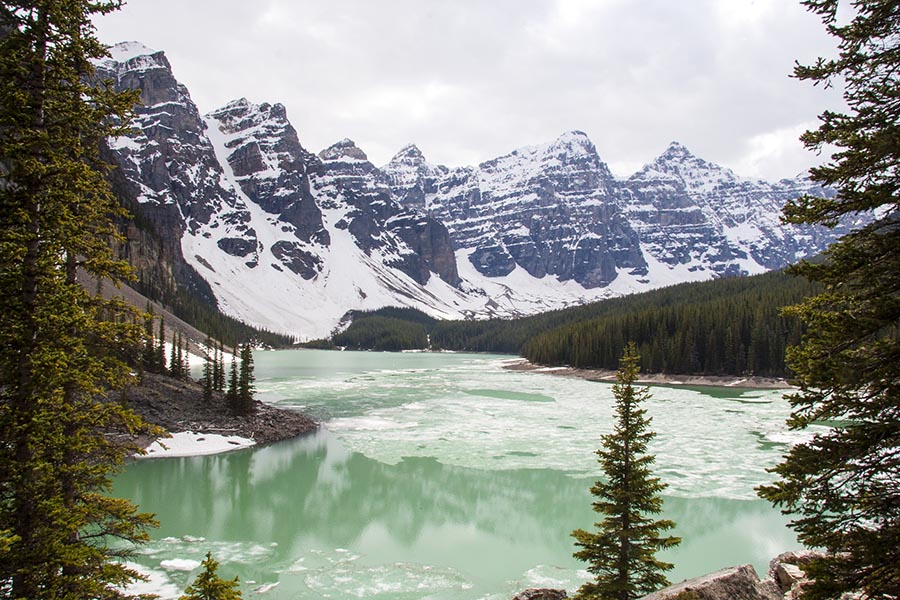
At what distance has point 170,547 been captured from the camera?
18.3m

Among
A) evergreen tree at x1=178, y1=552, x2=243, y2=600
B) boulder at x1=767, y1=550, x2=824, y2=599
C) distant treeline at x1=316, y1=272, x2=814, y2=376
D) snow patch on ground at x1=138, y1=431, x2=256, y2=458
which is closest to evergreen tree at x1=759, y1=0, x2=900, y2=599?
boulder at x1=767, y1=550, x2=824, y2=599

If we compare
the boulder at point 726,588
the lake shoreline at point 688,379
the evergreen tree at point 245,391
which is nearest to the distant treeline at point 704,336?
the lake shoreline at point 688,379

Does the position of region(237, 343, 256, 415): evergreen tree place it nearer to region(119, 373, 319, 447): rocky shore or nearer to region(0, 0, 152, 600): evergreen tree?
region(119, 373, 319, 447): rocky shore

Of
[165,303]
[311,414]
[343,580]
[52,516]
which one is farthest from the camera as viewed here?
[165,303]

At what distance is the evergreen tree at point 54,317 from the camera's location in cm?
750

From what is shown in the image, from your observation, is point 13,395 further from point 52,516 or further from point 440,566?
point 440,566

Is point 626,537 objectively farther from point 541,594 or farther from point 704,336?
point 704,336

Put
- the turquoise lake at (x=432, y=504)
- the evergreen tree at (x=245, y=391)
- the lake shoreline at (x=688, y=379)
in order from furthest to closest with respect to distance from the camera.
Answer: the lake shoreline at (x=688, y=379)
the evergreen tree at (x=245, y=391)
the turquoise lake at (x=432, y=504)

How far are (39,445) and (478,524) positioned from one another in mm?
16558

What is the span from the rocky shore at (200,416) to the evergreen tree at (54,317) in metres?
25.1

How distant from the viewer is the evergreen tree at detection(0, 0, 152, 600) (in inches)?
295

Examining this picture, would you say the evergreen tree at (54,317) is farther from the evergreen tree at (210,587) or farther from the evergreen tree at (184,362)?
the evergreen tree at (184,362)

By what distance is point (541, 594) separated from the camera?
12.2m

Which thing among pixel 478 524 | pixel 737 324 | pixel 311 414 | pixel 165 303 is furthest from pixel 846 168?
pixel 165 303
